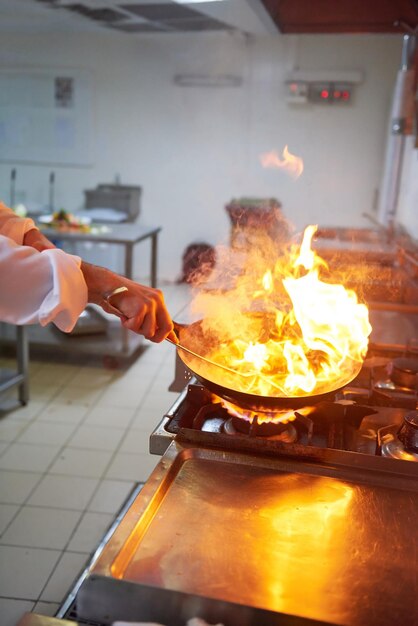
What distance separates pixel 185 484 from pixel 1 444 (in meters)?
2.32

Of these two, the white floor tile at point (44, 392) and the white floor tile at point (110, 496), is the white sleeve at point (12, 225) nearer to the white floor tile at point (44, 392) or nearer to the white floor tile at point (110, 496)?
the white floor tile at point (110, 496)

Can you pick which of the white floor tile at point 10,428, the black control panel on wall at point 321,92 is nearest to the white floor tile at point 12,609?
the white floor tile at point 10,428

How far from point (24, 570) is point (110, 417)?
4.55 feet

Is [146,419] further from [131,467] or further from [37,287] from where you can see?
[37,287]

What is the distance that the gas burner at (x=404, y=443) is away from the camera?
48.6 inches

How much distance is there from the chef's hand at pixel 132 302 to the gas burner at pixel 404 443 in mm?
546

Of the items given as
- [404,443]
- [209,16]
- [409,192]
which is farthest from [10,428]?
[209,16]

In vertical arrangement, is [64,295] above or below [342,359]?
above

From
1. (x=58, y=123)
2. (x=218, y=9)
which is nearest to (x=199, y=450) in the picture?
(x=218, y=9)

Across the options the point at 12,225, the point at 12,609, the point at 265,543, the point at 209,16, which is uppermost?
the point at 209,16

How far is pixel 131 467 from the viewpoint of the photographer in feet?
9.81

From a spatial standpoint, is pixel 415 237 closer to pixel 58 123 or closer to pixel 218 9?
pixel 218 9

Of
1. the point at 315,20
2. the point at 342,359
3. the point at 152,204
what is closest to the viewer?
the point at 342,359

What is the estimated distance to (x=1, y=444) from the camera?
315 cm
